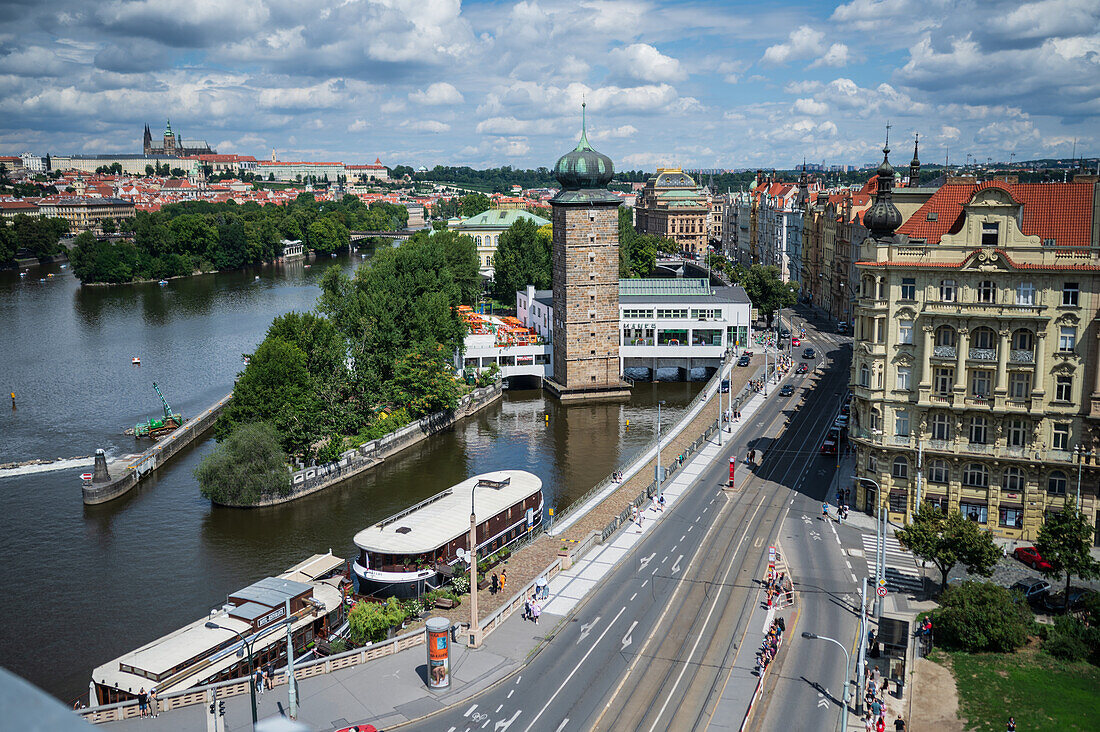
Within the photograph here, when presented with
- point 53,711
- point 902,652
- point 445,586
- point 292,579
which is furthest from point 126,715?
point 53,711

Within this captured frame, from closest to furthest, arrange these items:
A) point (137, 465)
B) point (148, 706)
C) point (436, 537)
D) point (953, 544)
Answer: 1. point (148, 706)
2. point (953, 544)
3. point (436, 537)
4. point (137, 465)

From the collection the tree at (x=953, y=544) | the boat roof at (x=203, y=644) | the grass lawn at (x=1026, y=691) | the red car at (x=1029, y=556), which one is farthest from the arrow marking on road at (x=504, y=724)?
the red car at (x=1029, y=556)

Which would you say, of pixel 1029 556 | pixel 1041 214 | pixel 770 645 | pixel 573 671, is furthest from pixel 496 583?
pixel 1041 214

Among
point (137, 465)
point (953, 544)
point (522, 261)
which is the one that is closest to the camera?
point (953, 544)

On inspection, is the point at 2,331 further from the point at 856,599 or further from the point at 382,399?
the point at 856,599

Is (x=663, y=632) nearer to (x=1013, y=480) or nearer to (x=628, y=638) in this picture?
(x=628, y=638)

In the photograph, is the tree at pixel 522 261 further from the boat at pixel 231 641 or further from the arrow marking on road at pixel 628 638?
the arrow marking on road at pixel 628 638
